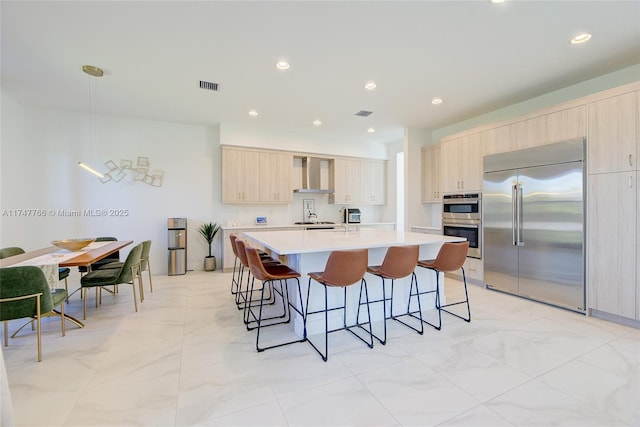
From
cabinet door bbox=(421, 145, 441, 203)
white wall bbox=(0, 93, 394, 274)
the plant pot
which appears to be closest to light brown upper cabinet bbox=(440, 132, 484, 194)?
cabinet door bbox=(421, 145, 441, 203)

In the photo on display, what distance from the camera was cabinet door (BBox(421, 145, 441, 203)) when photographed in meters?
5.58

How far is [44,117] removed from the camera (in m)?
4.84

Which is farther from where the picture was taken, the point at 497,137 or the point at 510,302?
the point at 497,137

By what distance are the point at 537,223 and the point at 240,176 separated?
16.3 feet

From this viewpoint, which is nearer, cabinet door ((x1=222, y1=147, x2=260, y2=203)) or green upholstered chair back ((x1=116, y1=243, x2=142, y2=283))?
green upholstered chair back ((x1=116, y1=243, x2=142, y2=283))

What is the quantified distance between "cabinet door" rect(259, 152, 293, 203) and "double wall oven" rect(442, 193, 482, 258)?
3.14 m

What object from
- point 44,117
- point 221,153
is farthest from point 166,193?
point 44,117

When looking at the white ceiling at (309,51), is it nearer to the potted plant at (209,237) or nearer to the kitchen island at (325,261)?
the kitchen island at (325,261)

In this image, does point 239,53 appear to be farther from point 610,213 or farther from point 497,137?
point 610,213

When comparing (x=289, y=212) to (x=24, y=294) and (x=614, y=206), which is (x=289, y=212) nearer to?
(x=24, y=294)

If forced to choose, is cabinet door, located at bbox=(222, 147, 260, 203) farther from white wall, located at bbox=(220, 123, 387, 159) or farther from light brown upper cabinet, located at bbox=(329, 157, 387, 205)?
light brown upper cabinet, located at bbox=(329, 157, 387, 205)

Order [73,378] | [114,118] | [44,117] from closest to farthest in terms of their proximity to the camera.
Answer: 1. [73,378]
2. [44,117]
3. [114,118]

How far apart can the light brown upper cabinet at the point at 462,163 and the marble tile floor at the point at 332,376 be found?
2224mm

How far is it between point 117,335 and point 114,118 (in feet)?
13.6
